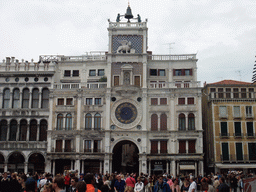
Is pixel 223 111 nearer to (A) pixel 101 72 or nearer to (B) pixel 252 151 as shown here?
(B) pixel 252 151

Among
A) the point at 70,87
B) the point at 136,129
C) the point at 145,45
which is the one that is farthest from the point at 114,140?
the point at 145,45

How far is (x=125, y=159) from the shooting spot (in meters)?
56.4

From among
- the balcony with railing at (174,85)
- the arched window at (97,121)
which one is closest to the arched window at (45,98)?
the arched window at (97,121)

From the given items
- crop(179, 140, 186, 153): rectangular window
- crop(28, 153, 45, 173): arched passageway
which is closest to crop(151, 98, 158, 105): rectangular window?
crop(179, 140, 186, 153): rectangular window

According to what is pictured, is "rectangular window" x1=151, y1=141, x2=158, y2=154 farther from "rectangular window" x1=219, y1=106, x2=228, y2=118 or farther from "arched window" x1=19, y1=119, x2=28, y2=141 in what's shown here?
"arched window" x1=19, y1=119, x2=28, y2=141

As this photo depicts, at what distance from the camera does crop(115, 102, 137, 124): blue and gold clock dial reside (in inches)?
1898

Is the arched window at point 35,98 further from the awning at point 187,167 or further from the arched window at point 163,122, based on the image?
the awning at point 187,167

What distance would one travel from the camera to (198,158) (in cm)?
4641

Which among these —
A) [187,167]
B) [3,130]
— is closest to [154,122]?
[187,167]

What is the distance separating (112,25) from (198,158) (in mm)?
22725

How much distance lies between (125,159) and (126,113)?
1121cm

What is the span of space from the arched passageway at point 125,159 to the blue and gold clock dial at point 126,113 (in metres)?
3.06

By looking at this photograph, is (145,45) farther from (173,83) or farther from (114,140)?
(114,140)

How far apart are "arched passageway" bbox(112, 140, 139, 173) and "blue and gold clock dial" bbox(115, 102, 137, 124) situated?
10.0ft
